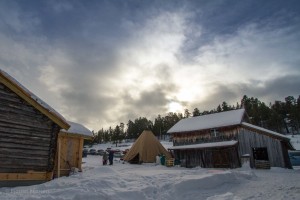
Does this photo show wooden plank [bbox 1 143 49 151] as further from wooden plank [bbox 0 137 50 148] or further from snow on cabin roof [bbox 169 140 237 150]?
snow on cabin roof [bbox 169 140 237 150]

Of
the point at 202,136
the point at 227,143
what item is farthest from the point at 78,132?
the point at 202,136

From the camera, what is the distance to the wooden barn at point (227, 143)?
26781 millimetres

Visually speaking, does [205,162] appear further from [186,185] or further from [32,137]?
[32,137]

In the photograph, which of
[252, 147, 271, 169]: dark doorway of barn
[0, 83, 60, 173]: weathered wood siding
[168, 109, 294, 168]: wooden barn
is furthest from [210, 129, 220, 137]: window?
[0, 83, 60, 173]: weathered wood siding

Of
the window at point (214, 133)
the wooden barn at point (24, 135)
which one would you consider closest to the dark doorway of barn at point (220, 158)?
the window at point (214, 133)

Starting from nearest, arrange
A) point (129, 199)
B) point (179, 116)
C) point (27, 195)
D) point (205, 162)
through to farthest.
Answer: point (27, 195)
point (129, 199)
point (205, 162)
point (179, 116)

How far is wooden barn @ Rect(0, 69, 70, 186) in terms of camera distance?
9.96m

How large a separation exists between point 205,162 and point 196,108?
69830 mm

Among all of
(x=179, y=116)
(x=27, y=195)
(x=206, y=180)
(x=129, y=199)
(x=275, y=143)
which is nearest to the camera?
(x=27, y=195)

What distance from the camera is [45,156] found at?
11.2 meters

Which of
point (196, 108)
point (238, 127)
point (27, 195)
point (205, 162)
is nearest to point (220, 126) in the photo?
point (238, 127)

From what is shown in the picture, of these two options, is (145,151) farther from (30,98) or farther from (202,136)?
(30,98)

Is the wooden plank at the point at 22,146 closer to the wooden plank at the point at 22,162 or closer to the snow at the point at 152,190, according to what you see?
the wooden plank at the point at 22,162

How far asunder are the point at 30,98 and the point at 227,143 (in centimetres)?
2118
